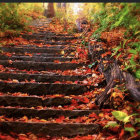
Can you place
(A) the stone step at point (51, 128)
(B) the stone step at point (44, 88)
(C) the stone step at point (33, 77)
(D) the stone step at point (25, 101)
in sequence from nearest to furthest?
1. (A) the stone step at point (51, 128)
2. (D) the stone step at point (25, 101)
3. (B) the stone step at point (44, 88)
4. (C) the stone step at point (33, 77)

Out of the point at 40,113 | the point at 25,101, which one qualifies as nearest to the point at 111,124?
the point at 40,113

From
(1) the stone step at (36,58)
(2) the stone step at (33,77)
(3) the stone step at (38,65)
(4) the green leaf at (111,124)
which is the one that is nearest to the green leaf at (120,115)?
(4) the green leaf at (111,124)

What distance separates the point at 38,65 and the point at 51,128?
2.42 m

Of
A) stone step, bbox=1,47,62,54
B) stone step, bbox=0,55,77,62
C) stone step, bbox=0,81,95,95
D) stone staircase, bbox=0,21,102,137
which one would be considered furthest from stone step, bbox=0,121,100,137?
stone step, bbox=1,47,62,54

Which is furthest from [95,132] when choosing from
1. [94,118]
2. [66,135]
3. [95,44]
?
[95,44]

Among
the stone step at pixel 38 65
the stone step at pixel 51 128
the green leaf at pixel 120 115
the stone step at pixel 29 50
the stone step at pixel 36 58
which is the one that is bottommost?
the stone step at pixel 51 128

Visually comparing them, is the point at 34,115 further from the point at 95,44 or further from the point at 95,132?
the point at 95,44

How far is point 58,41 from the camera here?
7.18 meters

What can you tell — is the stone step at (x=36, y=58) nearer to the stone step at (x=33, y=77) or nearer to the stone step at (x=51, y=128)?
the stone step at (x=33, y=77)

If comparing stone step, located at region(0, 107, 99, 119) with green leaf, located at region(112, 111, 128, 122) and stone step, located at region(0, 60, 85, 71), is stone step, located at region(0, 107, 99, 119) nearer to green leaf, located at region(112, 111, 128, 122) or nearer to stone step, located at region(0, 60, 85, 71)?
green leaf, located at region(112, 111, 128, 122)

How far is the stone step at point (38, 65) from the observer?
5.01 meters

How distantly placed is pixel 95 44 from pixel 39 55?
1806 mm

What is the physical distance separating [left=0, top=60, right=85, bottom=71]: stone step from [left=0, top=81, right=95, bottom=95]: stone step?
114cm

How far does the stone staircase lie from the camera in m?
2.95
